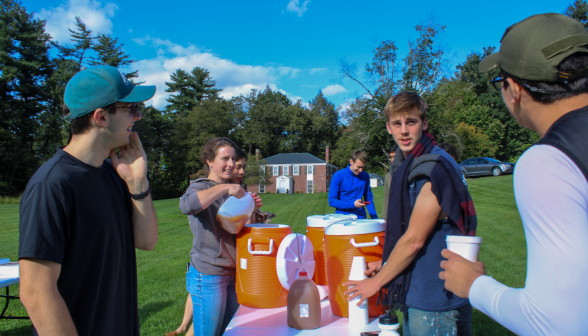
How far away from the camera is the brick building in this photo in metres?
53.0

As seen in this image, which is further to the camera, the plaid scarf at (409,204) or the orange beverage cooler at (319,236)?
the orange beverage cooler at (319,236)

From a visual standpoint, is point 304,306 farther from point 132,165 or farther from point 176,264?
point 176,264

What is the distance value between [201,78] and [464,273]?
65317 mm

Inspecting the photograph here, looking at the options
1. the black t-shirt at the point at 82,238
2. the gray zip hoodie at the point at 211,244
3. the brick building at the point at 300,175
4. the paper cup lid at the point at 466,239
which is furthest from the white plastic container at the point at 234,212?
the brick building at the point at 300,175

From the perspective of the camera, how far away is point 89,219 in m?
1.42

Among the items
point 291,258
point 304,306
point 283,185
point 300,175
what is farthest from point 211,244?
point 300,175

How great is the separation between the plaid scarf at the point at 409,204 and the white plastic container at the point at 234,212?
980mm

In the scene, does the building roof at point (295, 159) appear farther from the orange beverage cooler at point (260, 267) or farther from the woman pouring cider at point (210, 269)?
the orange beverage cooler at point (260, 267)

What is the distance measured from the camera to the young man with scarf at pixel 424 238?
5.32ft

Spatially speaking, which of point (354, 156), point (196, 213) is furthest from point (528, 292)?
point (354, 156)

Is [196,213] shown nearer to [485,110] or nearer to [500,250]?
[500,250]

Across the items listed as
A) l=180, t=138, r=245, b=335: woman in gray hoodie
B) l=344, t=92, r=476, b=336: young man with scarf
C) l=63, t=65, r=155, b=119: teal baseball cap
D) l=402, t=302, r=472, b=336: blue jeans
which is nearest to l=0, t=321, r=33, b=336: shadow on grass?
l=180, t=138, r=245, b=335: woman in gray hoodie

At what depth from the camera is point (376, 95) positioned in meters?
27.3

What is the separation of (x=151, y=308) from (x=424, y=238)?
474 centimetres
